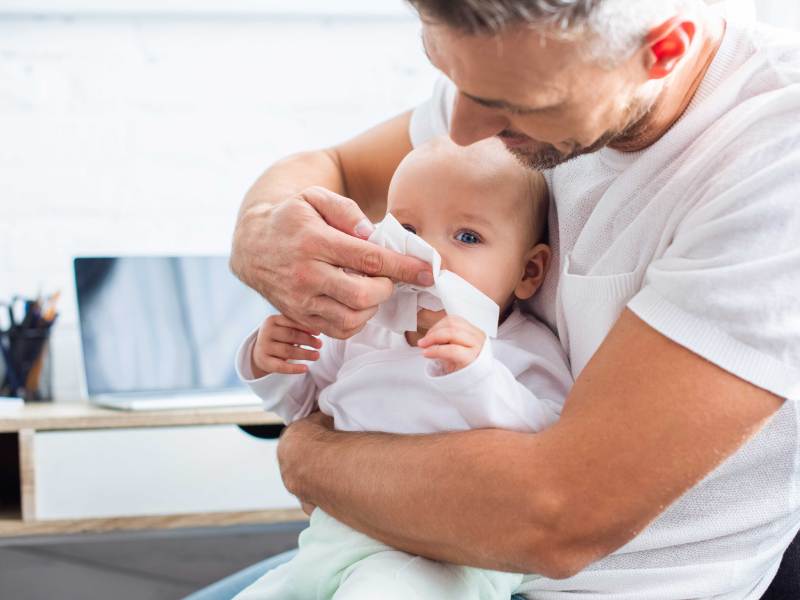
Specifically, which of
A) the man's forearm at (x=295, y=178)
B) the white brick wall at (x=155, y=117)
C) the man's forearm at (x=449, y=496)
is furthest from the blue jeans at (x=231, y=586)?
the white brick wall at (x=155, y=117)

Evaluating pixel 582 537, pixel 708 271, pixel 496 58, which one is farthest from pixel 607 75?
pixel 582 537

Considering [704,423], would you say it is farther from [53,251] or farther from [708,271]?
[53,251]

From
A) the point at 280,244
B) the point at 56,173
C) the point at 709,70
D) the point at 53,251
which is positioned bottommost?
the point at 53,251

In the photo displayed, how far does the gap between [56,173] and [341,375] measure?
136 cm

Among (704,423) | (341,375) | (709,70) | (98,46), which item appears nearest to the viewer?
(704,423)

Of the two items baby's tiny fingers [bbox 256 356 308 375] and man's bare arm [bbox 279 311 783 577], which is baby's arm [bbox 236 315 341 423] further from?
man's bare arm [bbox 279 311 783 577]

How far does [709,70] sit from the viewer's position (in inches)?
43.6

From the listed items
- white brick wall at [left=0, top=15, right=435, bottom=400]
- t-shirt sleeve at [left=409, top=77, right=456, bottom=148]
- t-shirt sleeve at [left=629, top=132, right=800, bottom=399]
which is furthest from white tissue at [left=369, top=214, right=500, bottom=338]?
white brick wall at [left=0, top=15, right=435, bottom=400]

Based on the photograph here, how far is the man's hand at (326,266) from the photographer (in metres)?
1.12

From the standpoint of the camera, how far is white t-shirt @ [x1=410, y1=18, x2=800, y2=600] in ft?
3.02

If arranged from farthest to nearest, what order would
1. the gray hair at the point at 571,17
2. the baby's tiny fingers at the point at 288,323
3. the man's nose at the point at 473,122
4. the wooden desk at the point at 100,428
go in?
1. the wooden desk at the point at 100,428
2. the baby's tiny fingers at the point at 288,323
3. the man's nose at the point at 473,122
4. the gray hair at the point at 571,17

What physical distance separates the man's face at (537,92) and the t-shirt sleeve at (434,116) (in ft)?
1.35

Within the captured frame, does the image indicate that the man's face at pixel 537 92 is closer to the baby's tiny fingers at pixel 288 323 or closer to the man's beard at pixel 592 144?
the man's beard at pixel 592 144

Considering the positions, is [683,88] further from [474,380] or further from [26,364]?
[26,364]
